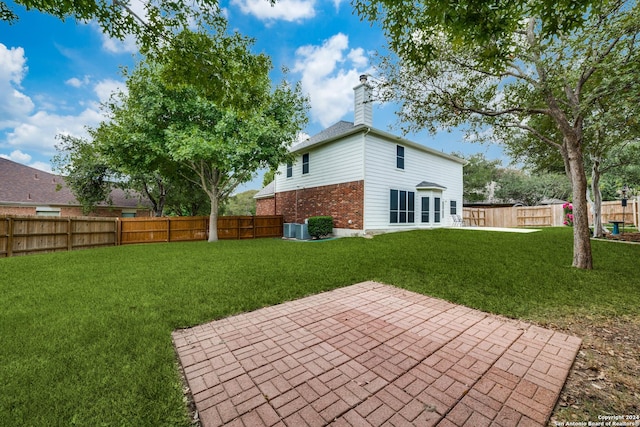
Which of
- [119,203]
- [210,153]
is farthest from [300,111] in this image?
[119,203]

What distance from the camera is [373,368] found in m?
2.31

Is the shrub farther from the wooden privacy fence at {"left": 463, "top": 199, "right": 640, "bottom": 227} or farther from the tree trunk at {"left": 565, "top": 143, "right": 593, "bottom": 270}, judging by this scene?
the wooden privacy fence at {"left": 463, "top": 199, "right": 640, "bottom": 227}

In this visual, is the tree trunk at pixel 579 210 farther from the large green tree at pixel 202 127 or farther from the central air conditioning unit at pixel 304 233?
the central air conditioning unit at pixel 304 233

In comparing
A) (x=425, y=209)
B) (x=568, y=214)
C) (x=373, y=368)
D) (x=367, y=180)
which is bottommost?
(x=373, y=368)

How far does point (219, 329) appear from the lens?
3.14 meters

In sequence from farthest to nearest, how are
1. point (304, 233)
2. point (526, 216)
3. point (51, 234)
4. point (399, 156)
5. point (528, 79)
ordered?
point (526, 216) < point (399, 156) < point (304, 233) < point (51, 234) < point (528, 79)

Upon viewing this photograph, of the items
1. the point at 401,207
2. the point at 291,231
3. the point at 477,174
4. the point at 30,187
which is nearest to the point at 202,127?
the point at 291,231

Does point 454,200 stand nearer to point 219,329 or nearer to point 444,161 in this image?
point 444,161

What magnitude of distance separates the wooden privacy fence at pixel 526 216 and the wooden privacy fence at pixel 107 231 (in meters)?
16.1

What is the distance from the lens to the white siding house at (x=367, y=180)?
12.1m

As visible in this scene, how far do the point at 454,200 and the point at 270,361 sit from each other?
1753 cm

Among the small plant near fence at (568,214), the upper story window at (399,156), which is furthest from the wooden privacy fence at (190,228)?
the small plant near fence at (568,214)

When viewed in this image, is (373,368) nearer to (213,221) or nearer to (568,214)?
(213,221)

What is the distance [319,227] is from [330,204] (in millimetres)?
1744
